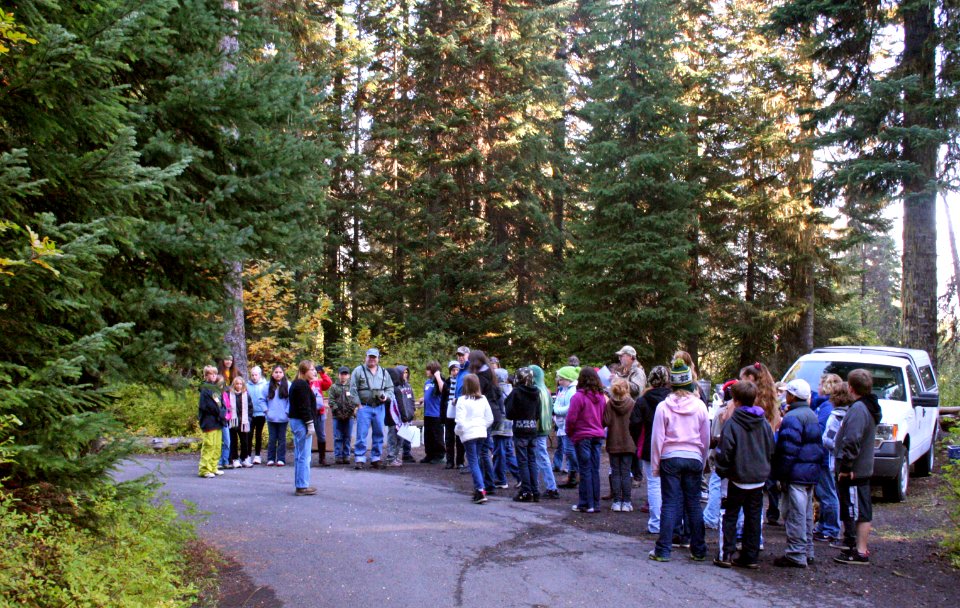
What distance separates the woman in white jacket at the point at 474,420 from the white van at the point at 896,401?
5.69 metres

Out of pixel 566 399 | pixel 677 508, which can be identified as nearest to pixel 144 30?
pixel 677 508

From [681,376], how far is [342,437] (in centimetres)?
850

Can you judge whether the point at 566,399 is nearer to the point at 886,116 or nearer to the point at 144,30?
the point at 144,30

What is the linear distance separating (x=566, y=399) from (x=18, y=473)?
863 cm

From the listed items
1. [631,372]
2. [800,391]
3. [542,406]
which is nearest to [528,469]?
[542,406]

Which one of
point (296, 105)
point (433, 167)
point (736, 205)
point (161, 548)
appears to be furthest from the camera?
point (433, 167)

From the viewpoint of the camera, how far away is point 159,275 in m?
7.08

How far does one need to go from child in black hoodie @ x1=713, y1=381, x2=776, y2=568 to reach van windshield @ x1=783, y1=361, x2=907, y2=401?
5.35 meters

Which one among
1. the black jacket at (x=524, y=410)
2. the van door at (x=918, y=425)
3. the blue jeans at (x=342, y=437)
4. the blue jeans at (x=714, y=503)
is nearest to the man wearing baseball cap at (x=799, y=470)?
the blue jeans at (x=714, y=503)

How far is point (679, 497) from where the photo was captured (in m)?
8.18

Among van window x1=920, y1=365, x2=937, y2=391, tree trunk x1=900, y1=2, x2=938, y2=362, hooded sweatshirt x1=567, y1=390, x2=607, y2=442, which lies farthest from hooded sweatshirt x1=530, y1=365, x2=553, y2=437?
tree trunk x1=900, y1=2, x2=938, y2=362

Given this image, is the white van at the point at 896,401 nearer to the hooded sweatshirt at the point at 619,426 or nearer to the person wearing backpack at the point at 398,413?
the hooded sweatshirt at the point at 619,426

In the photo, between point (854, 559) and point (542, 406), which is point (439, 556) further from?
point (854, 559)

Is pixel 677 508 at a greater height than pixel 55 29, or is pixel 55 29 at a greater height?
pixel 55 29
